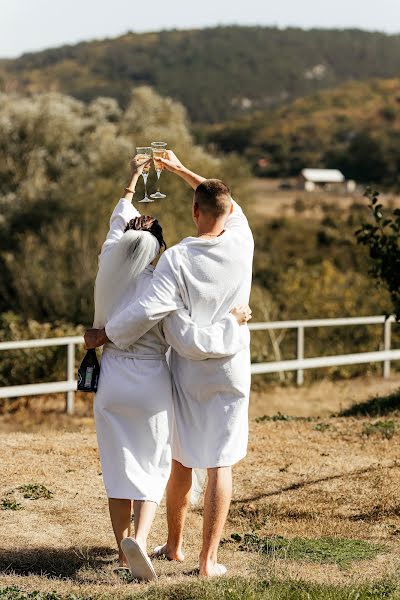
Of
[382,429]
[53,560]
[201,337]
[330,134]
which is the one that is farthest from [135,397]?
[330,134]

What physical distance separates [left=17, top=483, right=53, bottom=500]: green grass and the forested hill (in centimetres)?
11001

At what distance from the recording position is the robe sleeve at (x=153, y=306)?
479cm

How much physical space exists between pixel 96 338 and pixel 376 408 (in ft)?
20.2

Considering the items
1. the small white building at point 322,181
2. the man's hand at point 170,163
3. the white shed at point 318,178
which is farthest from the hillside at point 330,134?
the man's hand at point 170,163

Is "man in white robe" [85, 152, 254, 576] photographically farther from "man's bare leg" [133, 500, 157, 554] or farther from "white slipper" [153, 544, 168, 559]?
"white slipper" [153, 544, 168, 559]

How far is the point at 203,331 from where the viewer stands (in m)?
4.81

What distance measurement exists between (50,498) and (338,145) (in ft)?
270

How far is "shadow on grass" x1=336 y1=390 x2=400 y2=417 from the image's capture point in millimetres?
10397

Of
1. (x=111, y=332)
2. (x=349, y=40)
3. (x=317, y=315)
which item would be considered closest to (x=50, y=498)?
(x=111, y=332)

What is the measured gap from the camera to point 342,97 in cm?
10431

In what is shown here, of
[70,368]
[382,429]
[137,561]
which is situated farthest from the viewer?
[70,368]

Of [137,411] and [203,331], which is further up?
[203,331]

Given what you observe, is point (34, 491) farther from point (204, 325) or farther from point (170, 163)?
point (170, 163)

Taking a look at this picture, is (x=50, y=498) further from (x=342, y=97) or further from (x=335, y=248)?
(x=342, y=97)
